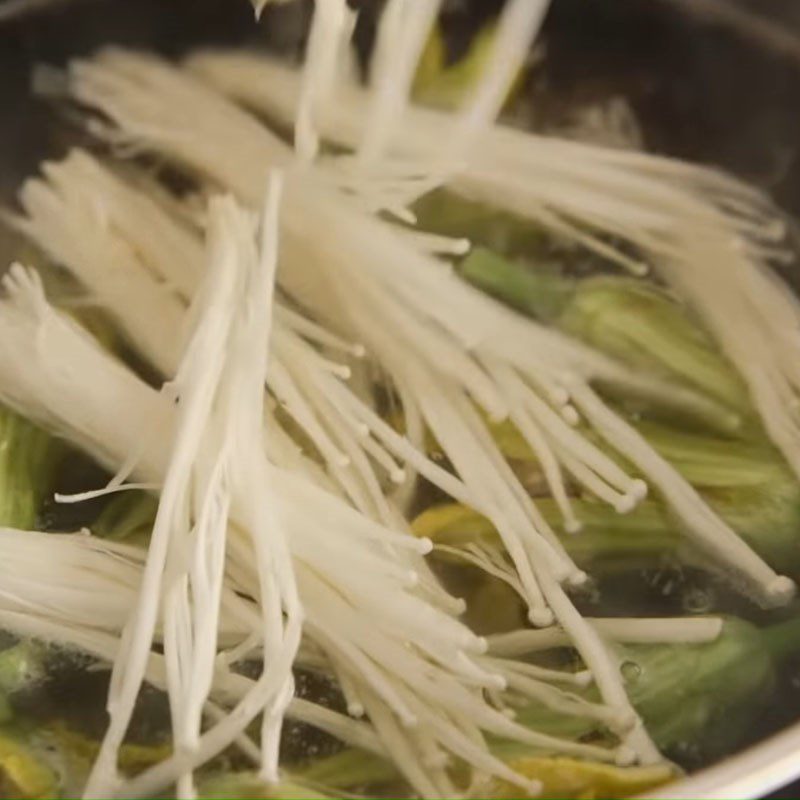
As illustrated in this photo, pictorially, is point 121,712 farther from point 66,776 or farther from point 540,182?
point 540,182

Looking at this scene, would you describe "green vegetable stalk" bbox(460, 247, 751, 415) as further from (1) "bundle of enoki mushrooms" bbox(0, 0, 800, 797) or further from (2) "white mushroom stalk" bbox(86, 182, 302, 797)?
(2) "white mushroom stalk" bbox(86, 182, 302, 797)

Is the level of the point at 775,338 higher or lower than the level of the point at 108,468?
higher

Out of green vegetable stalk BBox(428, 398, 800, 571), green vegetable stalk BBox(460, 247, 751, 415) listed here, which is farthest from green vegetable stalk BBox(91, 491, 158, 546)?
green vegetable stalk BBox(460, 247, 751, 415)

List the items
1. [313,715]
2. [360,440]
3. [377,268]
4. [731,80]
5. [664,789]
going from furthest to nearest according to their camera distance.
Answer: [731,80] < [377,268] < [360,440] < [313,715] < [664,789]

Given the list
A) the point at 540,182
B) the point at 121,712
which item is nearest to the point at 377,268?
the point at 540,182

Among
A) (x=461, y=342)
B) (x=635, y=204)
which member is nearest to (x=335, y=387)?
(x=461, y=342)

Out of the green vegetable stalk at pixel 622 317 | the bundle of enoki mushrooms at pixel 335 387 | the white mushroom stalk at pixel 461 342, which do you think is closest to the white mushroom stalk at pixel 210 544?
the bundle of enoki mushrooms at pixel 335 387
